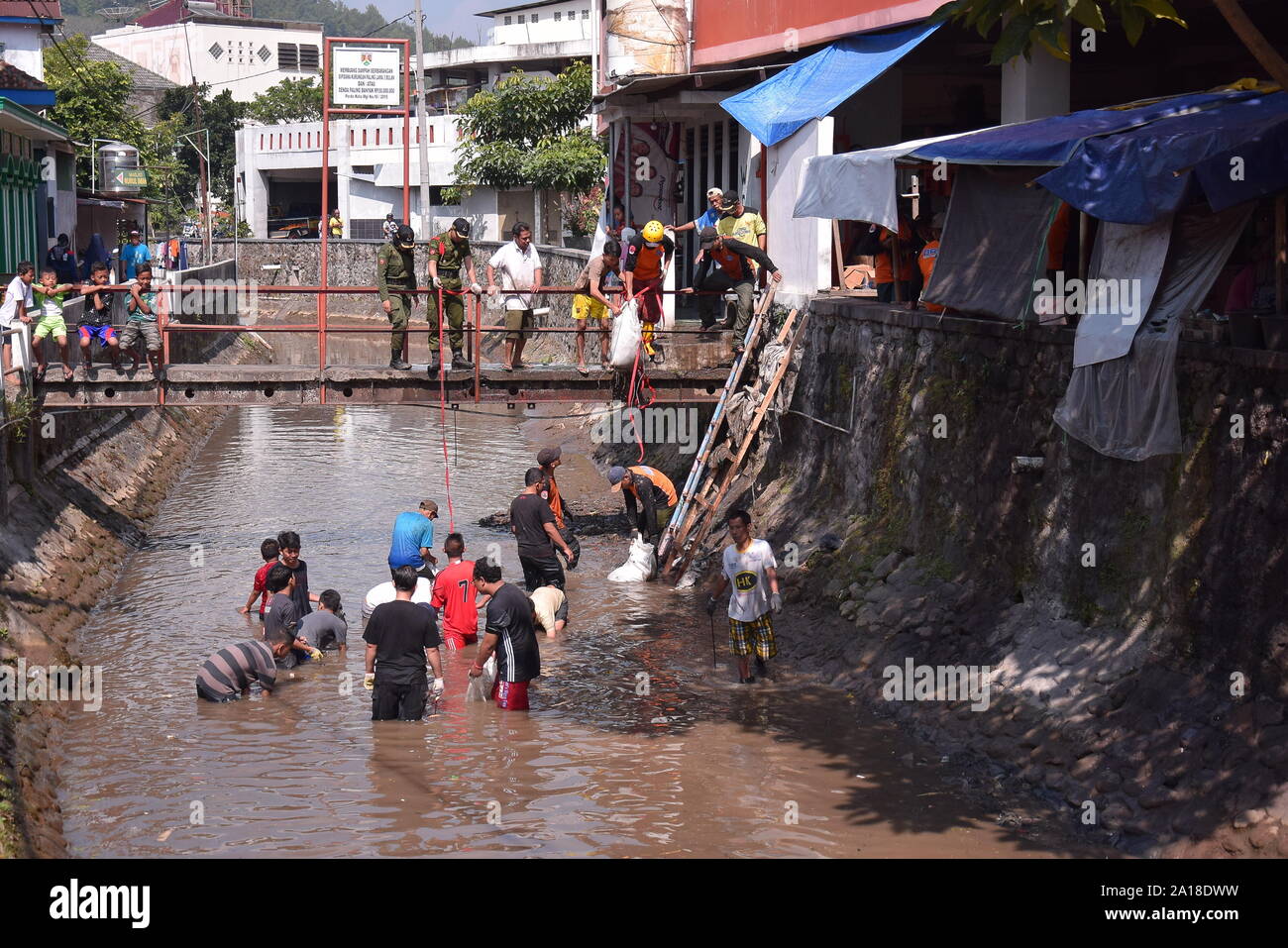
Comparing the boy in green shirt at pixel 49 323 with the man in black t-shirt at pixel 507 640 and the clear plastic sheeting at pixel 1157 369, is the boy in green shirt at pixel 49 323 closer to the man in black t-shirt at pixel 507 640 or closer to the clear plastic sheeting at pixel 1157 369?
the man in black t-shirt at pixel 507 640

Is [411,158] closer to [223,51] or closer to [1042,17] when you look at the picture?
[223,51]

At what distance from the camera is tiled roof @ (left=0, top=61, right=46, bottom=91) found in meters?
28.1

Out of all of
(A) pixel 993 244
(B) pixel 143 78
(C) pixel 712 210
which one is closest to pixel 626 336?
(C) pixel 712 210

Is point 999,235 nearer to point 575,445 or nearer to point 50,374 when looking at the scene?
point 50,374

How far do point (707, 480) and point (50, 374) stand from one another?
7.78m

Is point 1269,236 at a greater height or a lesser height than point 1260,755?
greater

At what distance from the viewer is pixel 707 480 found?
16.7 metres

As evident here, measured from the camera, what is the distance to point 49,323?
54.6 feet

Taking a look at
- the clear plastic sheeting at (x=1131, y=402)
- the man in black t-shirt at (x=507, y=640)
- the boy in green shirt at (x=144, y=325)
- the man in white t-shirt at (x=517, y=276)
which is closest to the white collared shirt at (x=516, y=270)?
the man in white t-shirt at (x=517, y=276)

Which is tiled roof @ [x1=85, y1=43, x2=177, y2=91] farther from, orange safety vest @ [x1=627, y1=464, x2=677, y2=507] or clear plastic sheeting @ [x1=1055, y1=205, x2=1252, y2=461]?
clear plastic sheeting @ [x1=1055, y1=205, x2=1252, y2=461]

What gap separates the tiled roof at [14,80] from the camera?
28094mm

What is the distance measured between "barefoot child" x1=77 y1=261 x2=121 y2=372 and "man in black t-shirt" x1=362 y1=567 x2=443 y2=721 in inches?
302

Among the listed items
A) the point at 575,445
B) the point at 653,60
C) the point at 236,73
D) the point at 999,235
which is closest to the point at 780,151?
the point at 653,60

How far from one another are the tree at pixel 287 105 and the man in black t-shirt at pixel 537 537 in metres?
63.1
